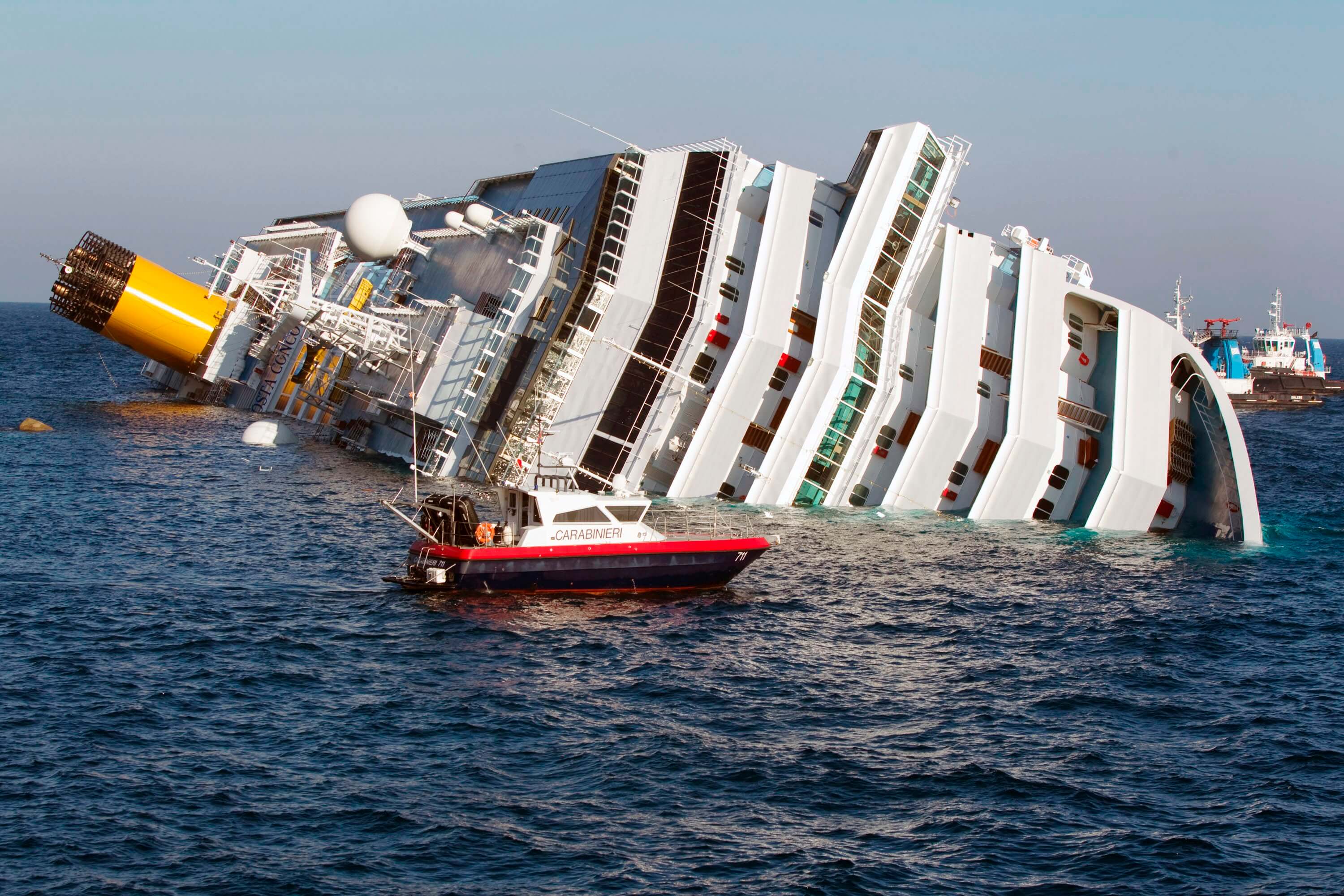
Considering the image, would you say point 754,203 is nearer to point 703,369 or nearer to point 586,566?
point 703,369

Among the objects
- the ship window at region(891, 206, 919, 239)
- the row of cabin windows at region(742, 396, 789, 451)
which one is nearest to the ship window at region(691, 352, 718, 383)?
the row of cabin windows at region(742, 396, 789, 451)

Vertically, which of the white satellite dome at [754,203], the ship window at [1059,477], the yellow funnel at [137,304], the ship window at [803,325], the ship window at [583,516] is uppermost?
the white satellite dome at [754,203]

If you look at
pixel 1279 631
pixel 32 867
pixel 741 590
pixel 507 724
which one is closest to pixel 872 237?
pixel 741 590

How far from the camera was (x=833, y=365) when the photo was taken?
5009 cm

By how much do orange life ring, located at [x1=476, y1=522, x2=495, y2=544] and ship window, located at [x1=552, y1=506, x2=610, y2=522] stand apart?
1919 mm

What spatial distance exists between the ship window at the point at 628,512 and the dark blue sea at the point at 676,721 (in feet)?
8.94

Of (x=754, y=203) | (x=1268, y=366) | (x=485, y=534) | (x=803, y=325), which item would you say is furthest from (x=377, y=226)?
(x=1268, y=366)

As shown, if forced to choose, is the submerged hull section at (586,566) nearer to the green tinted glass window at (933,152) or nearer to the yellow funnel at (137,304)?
the green tinted glass window at (933,152)

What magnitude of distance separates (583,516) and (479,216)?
29.9 m

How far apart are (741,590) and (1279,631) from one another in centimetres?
1599

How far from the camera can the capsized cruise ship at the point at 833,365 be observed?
5038 centimetres

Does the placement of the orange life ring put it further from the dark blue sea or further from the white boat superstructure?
the white boat superstructure

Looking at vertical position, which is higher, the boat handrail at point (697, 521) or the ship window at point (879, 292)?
the ship window at point (879, 292)

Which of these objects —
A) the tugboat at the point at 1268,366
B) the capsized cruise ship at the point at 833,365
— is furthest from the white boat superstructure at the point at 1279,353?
the capsized cruise ship at the point at 833,365
